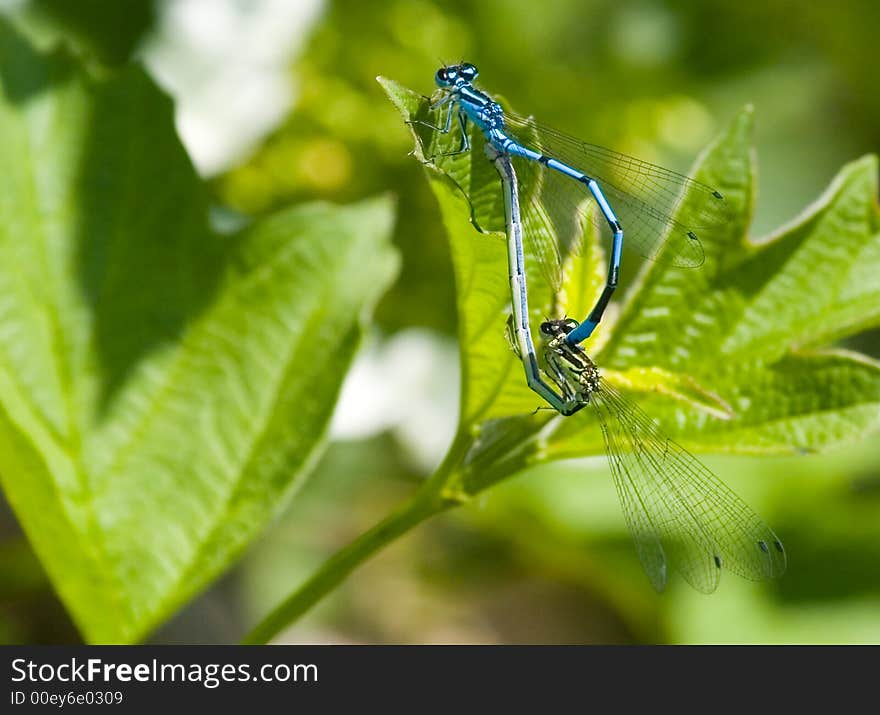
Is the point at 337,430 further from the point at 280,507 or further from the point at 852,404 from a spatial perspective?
the point at 852,404

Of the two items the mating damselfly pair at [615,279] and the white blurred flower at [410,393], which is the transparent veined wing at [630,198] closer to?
the mating damselfly pair at [615,279]

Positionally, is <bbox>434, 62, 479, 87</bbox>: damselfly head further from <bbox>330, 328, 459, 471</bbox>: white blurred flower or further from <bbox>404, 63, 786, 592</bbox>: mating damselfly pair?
<bbox>330, 328, 459, 471</bbox>: white blurred flower

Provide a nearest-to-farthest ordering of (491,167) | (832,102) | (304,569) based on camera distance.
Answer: (491,167) < (304,569) < (832,102)

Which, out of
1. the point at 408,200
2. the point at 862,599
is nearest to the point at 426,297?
the point at 408,200

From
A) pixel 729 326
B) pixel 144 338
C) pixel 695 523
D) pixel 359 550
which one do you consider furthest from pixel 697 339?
pixel 144 338

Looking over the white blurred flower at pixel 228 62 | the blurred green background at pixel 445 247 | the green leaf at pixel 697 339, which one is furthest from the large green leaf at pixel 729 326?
the white blurred flower at pixel 228 62

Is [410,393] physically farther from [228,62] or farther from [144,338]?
[144,338]
